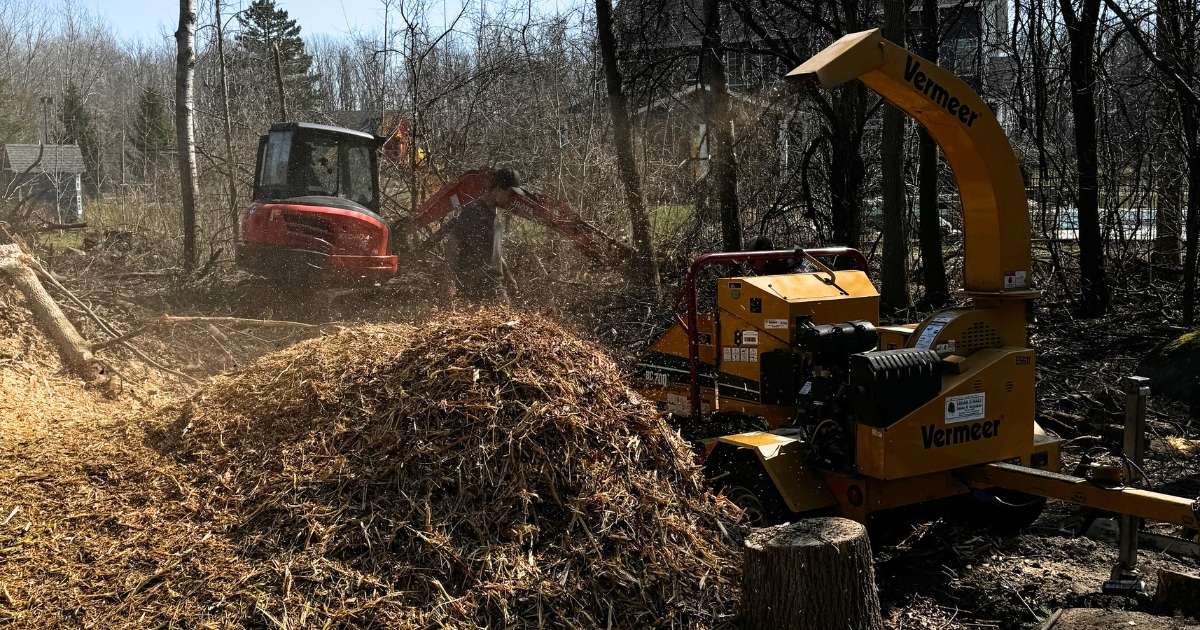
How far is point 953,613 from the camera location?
4.67 metres

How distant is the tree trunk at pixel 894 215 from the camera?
32.8 feet

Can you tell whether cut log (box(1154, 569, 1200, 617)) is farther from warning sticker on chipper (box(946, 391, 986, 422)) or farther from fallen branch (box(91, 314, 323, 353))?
fallen branch (box(91, 314, 323, 353))

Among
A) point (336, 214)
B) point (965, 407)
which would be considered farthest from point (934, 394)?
point (336, 214)

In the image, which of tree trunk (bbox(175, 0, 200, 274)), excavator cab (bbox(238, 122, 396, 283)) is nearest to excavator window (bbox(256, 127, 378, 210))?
excavator cab (bbox(238, 122, 396, 283))

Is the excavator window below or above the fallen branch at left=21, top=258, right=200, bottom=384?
above

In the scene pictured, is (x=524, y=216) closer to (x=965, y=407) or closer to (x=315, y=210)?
(x=315, y=210)

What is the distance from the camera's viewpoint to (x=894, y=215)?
10000mm

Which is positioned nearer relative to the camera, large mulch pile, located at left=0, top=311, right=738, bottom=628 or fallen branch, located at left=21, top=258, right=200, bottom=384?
large mulch pile, located at left=0, top=311, right=738, bottom=628


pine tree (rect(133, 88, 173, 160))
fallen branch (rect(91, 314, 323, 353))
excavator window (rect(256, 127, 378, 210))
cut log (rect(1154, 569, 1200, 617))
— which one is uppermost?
pine tree (rect(133, 88, 173, 160))

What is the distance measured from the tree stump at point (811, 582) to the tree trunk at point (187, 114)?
38.7ft

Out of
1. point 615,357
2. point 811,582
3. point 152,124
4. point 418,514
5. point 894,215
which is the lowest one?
point 811,582

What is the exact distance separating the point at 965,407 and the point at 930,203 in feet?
21.3

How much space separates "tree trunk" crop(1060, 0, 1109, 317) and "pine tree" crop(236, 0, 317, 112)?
13.4m

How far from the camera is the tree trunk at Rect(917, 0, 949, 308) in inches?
417
